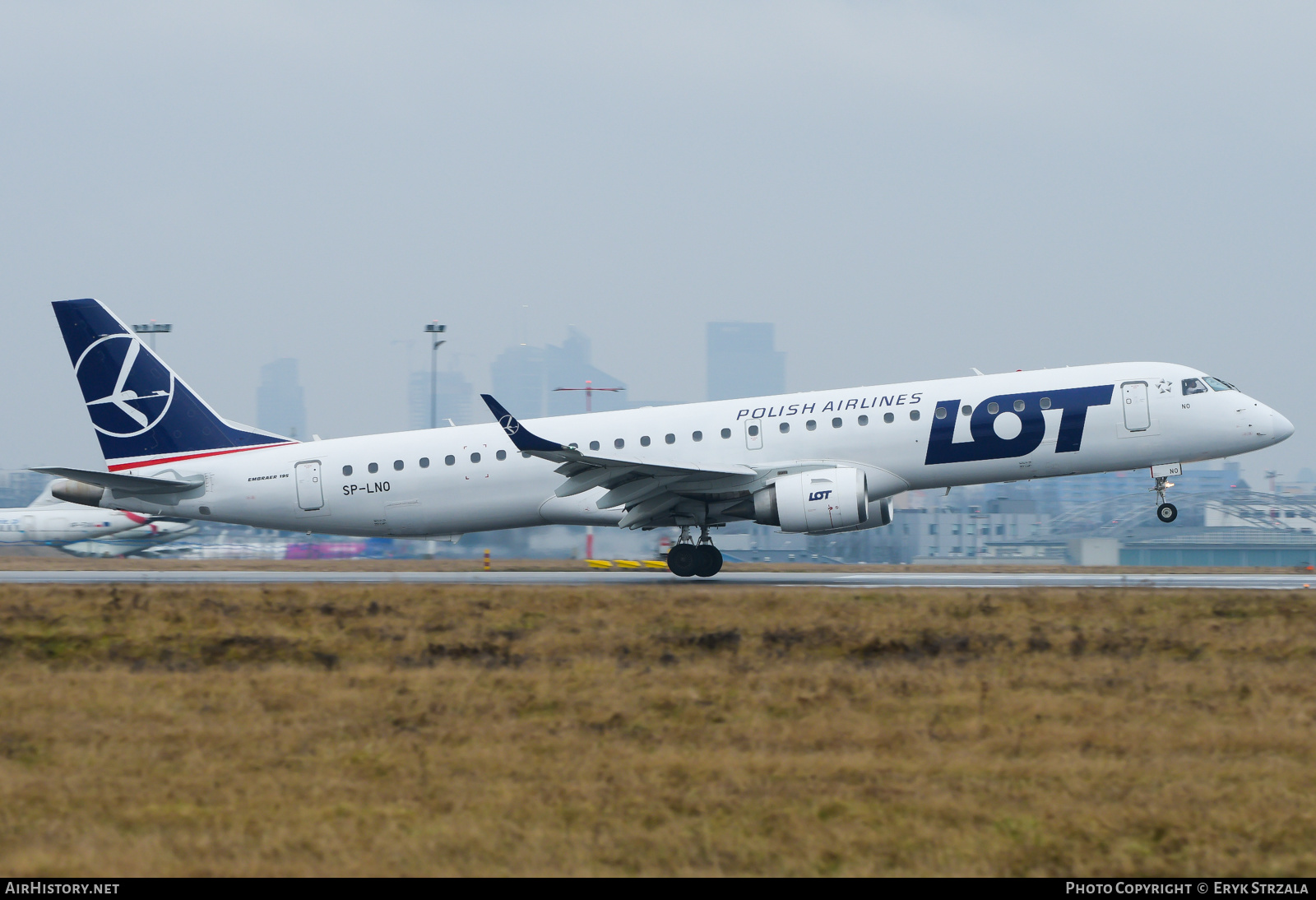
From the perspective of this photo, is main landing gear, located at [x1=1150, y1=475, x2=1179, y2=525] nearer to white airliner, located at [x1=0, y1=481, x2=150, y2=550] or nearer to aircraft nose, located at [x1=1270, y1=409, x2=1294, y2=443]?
aircraft nose, located at [x1=1270, y1=409, x2=1294, y2=443]

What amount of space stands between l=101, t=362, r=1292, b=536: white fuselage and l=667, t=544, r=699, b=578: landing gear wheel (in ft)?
5.86

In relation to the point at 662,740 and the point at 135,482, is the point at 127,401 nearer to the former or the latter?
the point at 135,482

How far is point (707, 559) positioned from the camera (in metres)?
26.5

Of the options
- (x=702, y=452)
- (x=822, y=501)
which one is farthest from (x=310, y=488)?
(x=822, y=501)

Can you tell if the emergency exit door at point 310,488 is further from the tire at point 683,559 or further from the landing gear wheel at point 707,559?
the landing gear wheel at point 707,559

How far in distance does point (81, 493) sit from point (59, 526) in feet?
120

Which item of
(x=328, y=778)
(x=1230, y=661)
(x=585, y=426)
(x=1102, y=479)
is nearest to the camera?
(x=328, y=778)

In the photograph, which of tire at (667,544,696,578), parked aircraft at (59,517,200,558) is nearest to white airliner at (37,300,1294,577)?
tire at (667,544,696,578)

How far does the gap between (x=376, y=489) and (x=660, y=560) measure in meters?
10.9

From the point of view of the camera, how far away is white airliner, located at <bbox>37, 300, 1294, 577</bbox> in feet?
80.9

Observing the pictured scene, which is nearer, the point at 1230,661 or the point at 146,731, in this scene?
the point at 146,731

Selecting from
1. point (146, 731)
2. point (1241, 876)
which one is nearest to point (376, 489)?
point (146, 731)

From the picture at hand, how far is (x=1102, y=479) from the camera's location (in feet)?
545
